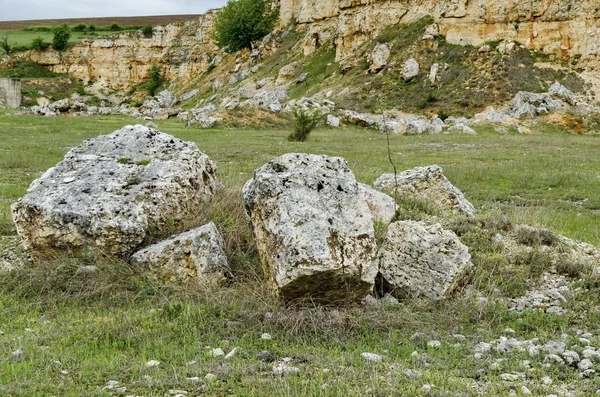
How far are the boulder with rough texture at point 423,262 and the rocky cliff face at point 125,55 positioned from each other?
3616 inches

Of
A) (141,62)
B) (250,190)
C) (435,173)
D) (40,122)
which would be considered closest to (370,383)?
(250,190)

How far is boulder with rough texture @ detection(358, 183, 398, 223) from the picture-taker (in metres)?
8.61

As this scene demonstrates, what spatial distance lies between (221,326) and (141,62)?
95.5 m

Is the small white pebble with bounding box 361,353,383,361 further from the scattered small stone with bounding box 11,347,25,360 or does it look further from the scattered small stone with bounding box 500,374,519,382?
the scattered small stone with bounding box 11,347,25,360

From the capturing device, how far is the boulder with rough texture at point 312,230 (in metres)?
6.02

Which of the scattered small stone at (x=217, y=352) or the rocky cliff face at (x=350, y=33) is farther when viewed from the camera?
the rocky cliff face at (x=350, y=33)

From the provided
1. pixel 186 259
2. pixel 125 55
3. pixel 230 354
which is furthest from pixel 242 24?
pixel 230 354

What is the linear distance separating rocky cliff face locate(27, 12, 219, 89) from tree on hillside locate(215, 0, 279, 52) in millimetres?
11845

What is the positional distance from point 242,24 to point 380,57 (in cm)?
2999

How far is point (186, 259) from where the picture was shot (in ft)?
23.1

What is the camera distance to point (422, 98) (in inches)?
2020

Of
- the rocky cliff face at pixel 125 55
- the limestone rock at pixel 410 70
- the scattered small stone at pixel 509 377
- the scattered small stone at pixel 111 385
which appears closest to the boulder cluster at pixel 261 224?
the scattered small stone at pixel 509 377

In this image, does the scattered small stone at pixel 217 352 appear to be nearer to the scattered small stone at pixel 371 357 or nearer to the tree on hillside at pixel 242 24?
the scattered small stone at pixel 371 357

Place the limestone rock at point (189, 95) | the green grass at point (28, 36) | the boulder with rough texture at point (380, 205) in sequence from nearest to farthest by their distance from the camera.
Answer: the boulder with rough texture at point (380, 205)
the limestone rock at point (189, 95)
the green grass at point (28, 36)
